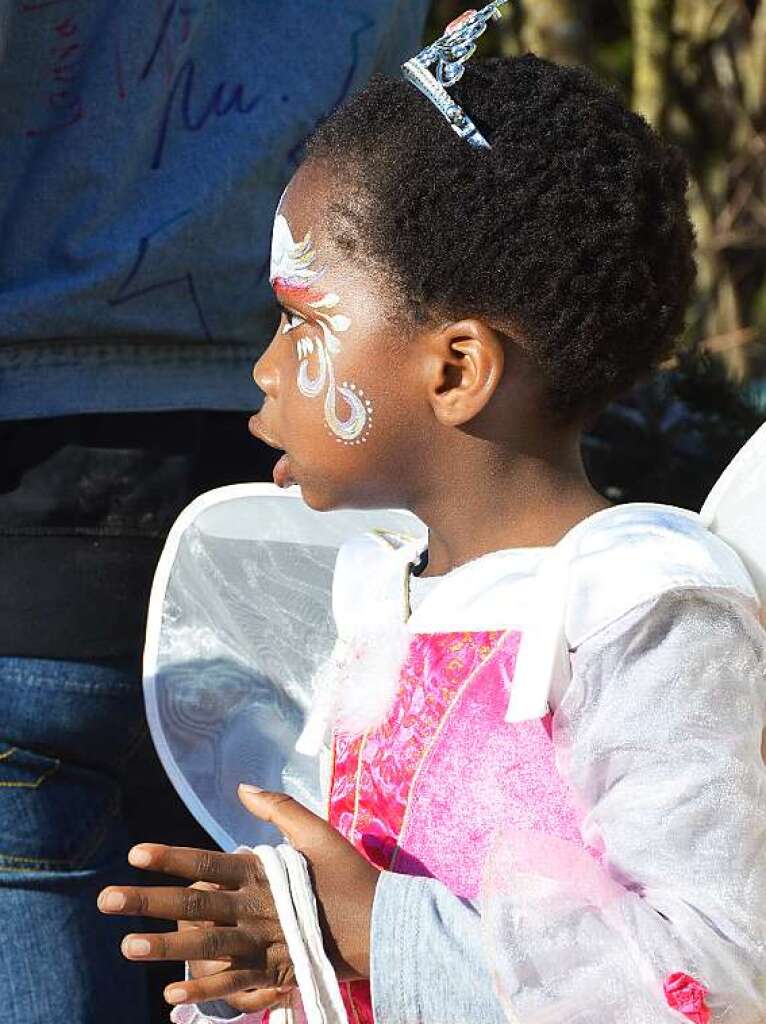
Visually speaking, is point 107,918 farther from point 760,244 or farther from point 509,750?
point 760,244

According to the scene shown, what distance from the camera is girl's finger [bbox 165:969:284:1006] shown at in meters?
1.35

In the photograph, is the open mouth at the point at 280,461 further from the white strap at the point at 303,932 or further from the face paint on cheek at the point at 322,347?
the white strap at the point at 303,932

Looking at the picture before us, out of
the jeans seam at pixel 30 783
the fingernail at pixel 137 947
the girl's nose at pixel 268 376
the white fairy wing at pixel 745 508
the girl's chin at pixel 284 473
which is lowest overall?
the jeans seam at pixel 30 783

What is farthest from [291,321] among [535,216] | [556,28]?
[556,28]

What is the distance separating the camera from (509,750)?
147cm

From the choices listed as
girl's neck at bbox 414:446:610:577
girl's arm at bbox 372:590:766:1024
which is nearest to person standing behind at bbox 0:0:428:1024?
girl's neck at bbox 414:446:610:577

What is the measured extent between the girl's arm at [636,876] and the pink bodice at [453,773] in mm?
61

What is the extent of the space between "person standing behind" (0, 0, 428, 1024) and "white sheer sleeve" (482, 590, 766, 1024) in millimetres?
708

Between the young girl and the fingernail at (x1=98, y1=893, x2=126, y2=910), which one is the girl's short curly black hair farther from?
the fingernail at (x1=98, y1=893, x2=126, y2=910)

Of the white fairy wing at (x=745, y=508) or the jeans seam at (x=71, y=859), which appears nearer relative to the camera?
the white fairy wing at (x=745, y=508)

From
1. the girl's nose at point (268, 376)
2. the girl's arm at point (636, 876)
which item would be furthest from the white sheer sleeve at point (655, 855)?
the girl's nose at point (268, 376)

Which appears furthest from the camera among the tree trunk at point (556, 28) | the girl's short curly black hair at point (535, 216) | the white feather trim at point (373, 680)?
the tree trunk at point (556, 28)

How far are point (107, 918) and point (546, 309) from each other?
0.94 meters

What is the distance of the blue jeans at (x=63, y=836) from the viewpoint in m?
1.81
